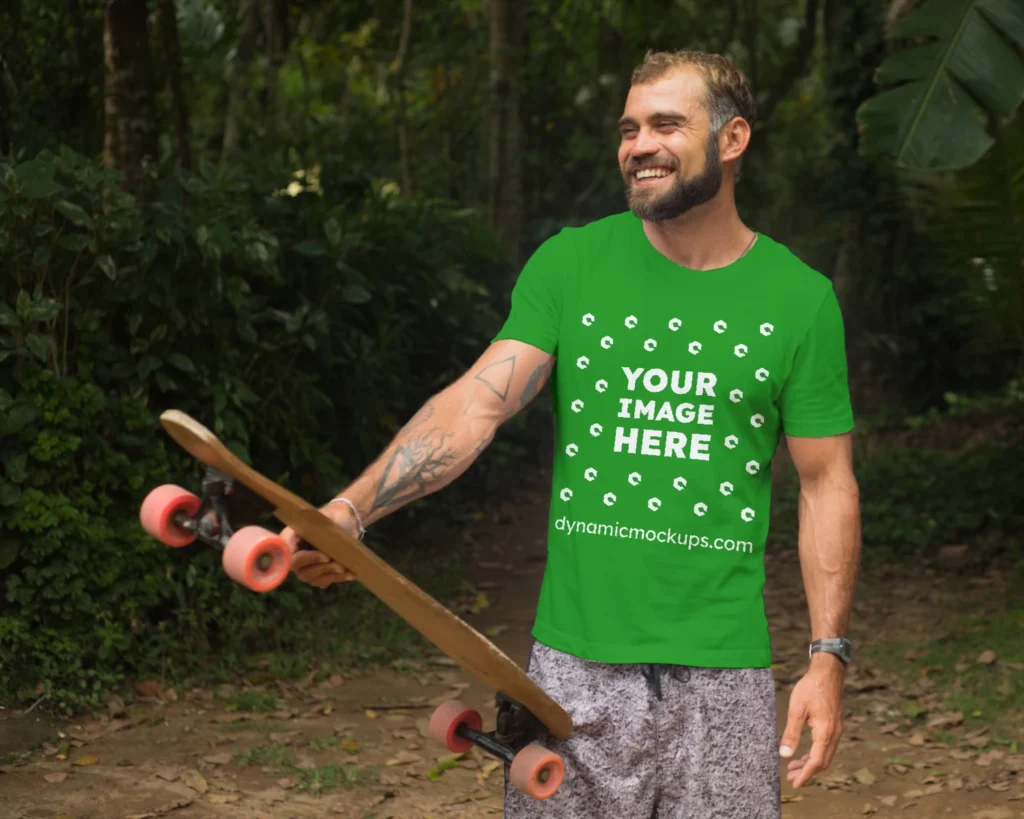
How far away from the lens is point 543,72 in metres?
14.8

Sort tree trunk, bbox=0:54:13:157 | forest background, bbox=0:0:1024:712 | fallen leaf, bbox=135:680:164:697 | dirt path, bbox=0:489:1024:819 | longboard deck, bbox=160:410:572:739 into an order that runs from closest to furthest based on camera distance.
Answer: longboard deck, bbox=160:410:572:739, dirt path, bbox=0:489:1024:819, forest background, bbox=0:0:1024:712, fallen leaf, bbox=135:680:164:697, tree trunk, bbox=0:54:13:157

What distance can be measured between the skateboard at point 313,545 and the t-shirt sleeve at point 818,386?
2.48ft

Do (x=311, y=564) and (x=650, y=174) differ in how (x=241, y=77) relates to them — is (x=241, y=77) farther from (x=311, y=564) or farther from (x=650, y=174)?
(x=311, y=564)

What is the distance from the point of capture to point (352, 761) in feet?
17.3

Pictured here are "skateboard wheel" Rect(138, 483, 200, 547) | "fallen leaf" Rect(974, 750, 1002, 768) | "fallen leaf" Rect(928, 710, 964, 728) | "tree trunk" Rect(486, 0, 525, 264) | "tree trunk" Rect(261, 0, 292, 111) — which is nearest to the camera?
"skateboard wheel" Rect(138, 483, 200, 547)

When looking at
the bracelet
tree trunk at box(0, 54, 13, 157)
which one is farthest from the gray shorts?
tree trunk at box(0, 54, 13, 157)

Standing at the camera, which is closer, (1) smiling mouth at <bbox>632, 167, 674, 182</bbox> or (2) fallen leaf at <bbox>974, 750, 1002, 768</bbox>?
(1) smiling mouth at <bbox>632, 167, 674, 182</bbox>

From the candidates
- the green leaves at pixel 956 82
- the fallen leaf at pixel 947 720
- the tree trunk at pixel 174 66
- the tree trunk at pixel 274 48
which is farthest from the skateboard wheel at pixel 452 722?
the tree trunk at pixel 274 48

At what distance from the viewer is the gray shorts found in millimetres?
2674

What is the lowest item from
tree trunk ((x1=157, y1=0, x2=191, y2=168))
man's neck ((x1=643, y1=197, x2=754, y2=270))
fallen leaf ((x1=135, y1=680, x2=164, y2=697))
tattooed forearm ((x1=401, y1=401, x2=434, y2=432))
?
fallen leaf ((x1=135, y1=680, x2=164, y2=697))

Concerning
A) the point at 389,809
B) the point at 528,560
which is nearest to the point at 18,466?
the point at 389,809

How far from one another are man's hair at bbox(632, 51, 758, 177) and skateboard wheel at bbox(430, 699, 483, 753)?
4.09 ft

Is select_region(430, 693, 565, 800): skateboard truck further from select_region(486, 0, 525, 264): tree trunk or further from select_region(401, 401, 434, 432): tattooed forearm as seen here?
select_region(486, 0, 525, 264): tree trunk

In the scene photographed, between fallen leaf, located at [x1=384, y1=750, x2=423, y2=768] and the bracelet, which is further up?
the bracelet
